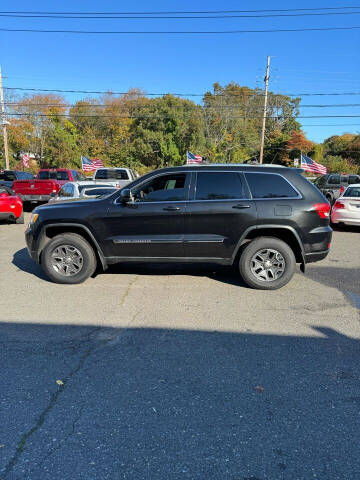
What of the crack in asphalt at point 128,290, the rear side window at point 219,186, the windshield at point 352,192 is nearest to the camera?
the crack in asphalt at point 128,290

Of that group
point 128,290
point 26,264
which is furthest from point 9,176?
point 128,290

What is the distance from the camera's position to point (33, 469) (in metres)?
2.04

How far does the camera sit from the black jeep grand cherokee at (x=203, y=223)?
5.28 m

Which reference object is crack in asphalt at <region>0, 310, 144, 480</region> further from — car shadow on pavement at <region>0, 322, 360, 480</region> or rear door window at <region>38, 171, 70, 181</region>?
rear door window at <region>38, 171, 70, 181</region>

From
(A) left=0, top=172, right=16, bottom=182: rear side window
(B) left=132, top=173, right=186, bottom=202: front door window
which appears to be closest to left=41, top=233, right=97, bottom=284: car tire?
(B) left=132, top=173, right=186, bottom=202: front door window

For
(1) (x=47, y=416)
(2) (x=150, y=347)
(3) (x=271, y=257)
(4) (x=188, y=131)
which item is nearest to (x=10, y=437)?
(1) (x=47, y=416)

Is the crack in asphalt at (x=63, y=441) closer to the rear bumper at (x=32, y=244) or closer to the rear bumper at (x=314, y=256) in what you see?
the rear bumper at (x=32, y=244)

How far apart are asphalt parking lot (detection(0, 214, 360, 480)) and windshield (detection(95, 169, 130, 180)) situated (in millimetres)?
11801

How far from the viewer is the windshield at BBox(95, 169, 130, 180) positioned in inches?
651

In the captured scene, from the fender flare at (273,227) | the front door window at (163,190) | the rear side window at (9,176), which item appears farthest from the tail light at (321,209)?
the rear side window at (9,176)

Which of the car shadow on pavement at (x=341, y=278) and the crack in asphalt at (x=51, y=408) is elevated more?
the car shadow on pavement at (x=341, y=278)

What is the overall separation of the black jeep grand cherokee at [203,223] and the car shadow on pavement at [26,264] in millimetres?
752

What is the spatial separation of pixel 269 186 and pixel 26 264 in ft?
16.1

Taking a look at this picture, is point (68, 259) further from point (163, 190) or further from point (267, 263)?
point (267, 263)
